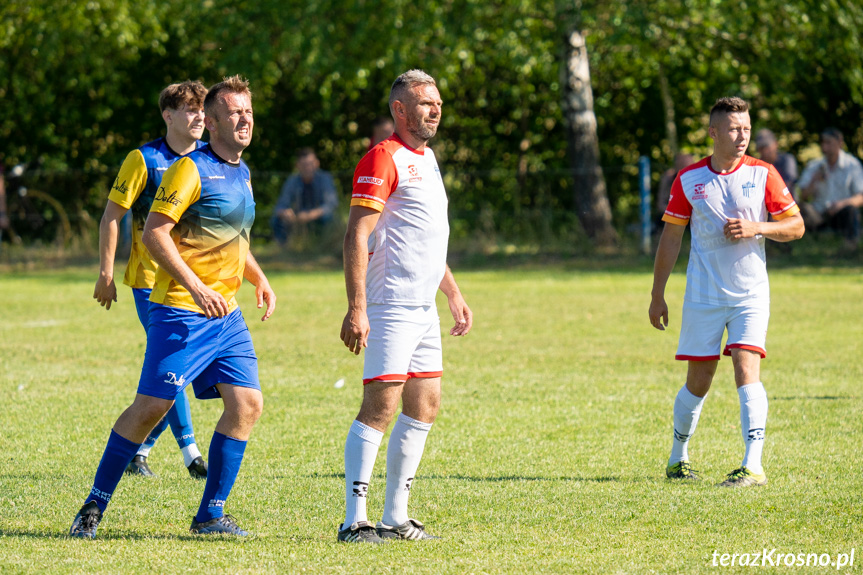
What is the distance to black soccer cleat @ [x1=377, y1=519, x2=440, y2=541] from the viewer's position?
4.70 meters

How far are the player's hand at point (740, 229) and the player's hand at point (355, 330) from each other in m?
2.36

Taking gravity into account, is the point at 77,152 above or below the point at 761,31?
below

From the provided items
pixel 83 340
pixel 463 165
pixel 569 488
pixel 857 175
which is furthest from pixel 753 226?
pixel 463 165

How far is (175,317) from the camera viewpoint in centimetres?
475

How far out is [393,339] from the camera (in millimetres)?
4586

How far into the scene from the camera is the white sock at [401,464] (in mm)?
4742

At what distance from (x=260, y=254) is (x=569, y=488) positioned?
15.3 metres

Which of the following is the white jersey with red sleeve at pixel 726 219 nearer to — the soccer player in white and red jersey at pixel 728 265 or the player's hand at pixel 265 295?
the soccer player in white and red jersey at pixel 728 265

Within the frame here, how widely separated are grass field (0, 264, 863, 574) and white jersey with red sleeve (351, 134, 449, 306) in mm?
1083

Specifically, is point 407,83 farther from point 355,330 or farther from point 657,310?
point 657,310

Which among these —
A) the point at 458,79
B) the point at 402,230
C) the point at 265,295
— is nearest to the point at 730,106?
the point at 402,230

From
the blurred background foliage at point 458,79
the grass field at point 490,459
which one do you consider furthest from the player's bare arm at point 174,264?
the blurred background foliage at point 458,79

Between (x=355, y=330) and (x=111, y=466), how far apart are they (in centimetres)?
130

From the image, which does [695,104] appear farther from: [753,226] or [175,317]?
[175,317]
